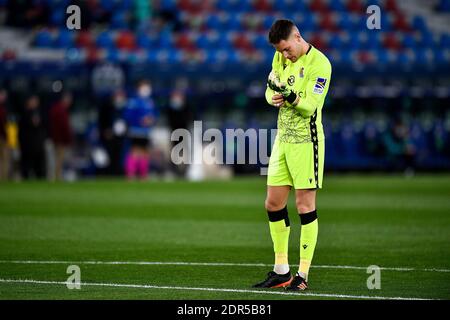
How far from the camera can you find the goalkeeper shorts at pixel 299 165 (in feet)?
30.7

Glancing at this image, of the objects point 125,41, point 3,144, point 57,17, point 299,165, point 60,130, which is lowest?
point 3,144

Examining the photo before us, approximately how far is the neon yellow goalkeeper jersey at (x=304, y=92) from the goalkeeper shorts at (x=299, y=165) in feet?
0.23

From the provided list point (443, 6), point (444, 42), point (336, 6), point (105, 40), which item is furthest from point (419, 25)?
point (105, 40)

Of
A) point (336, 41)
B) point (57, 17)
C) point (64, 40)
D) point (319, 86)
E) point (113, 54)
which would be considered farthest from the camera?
point (336, 41)

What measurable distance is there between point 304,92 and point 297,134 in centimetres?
38

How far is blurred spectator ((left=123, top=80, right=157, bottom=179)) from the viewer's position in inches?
1051

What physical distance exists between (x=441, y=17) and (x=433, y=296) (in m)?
30.3

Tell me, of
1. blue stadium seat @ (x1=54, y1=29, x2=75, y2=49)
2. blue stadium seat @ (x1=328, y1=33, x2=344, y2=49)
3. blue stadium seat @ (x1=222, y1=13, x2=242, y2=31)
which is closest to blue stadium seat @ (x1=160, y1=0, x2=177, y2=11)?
blue stadium seat @ (x1=222, y1=13, x2=242, y2=31)

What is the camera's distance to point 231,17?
116 ft

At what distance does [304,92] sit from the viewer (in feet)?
30.8

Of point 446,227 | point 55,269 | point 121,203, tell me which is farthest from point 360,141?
point 55,269

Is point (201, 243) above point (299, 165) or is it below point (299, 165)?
below

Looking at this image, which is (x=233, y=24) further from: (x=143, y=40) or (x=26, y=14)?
(x=26, y=14)
